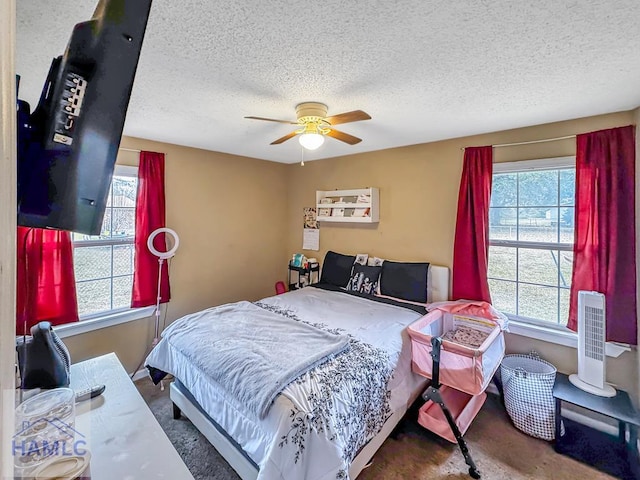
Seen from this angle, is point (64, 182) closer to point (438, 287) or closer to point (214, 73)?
point (214, 73)

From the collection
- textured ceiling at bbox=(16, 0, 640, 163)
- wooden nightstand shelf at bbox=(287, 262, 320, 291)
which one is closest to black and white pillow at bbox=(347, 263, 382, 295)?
wooden nightstand shelf at bbox=(287, 262, 320, 291)

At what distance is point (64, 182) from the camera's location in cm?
64

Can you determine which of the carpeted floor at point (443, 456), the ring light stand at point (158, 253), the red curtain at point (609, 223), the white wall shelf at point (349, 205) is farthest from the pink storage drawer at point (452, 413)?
the ring light stand at point (158, 253)

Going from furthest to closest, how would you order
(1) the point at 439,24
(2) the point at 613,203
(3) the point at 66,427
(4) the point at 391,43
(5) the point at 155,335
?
(5) the point at 155,335 → (2) the point at 613,203 → (4) the point at 391,43 → (1) the point at 439,24 → (3) the point at 66,427

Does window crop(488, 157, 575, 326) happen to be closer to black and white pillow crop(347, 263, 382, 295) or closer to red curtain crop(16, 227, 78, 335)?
black and white pillow crop(347, 263, 382, 295)

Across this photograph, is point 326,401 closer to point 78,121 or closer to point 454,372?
point 454,372

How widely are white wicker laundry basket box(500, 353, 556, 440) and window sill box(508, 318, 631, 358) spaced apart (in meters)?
0.20

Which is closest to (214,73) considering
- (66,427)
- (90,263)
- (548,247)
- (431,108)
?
(431,108)

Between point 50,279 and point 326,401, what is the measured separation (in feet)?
8.00

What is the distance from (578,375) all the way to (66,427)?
2.95 m

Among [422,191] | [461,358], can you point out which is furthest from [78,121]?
[422,191]

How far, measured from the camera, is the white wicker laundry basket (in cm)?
208

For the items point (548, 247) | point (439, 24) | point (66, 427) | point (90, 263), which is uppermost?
point (439, 24)

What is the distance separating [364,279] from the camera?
323 cm
